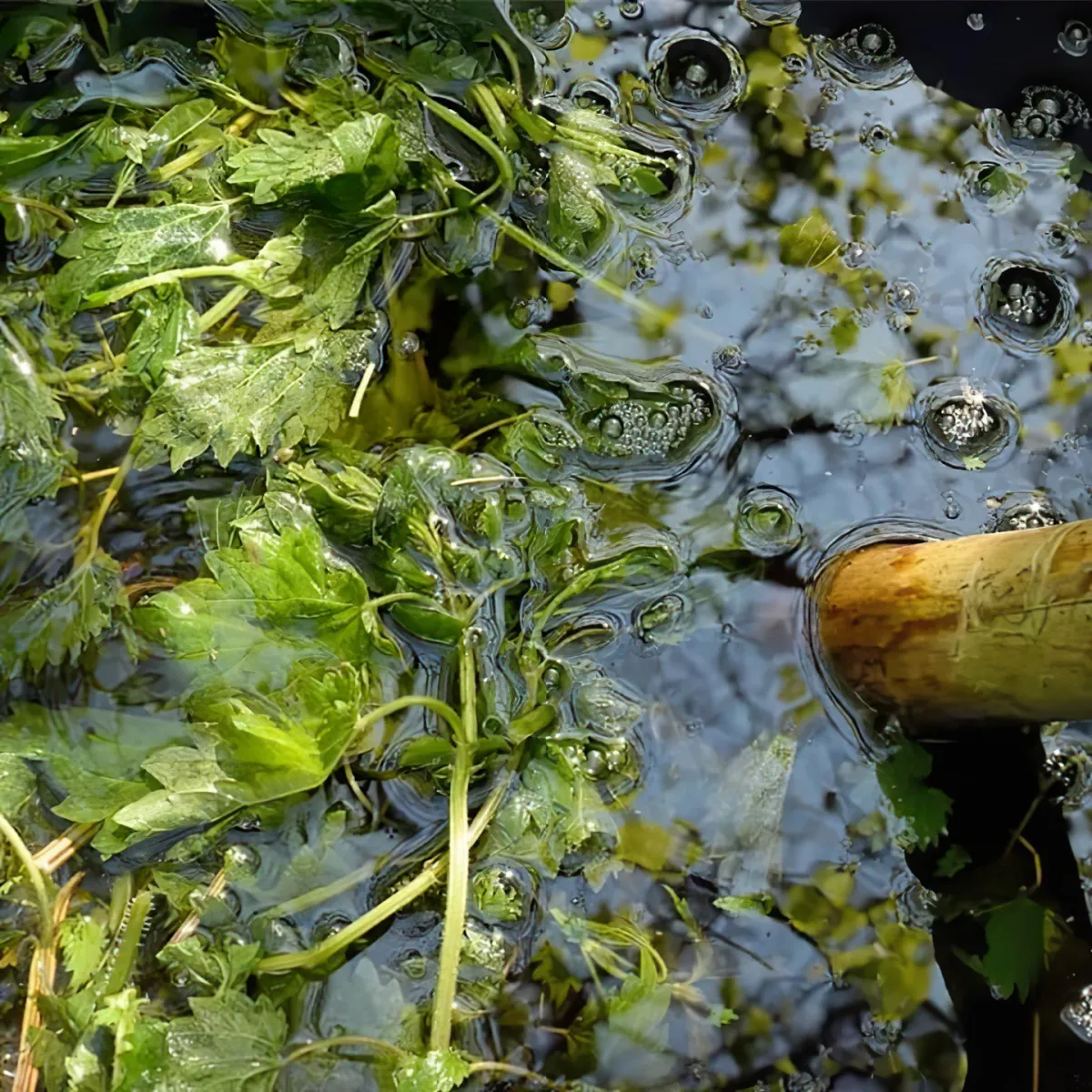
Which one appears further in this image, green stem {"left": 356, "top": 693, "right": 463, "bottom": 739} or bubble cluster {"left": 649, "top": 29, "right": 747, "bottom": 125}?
bubble cluster {"left": 649, "top": 29, "right": 747, "bottom": 125}

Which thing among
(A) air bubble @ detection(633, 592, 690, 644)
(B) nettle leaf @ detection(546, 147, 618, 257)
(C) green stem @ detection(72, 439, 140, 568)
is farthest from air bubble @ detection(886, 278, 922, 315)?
(C) green stem @ detection(72, 439, 140, 568)

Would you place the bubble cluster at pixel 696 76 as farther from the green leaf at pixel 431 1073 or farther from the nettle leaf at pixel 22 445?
the green leaf at pixel 431 1073

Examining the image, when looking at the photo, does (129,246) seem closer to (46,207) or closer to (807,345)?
(46,207)

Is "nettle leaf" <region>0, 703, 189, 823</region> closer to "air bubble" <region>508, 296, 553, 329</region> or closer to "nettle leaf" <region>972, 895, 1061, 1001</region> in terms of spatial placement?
"air bubble" <region>508, 296, 553, 329</region>

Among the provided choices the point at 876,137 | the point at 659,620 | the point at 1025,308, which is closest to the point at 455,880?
the point at 659,620

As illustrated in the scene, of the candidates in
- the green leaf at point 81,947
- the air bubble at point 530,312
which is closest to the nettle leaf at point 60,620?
the green leaf at point 81,947

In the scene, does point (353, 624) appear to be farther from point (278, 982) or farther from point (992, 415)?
point (992, 415)
